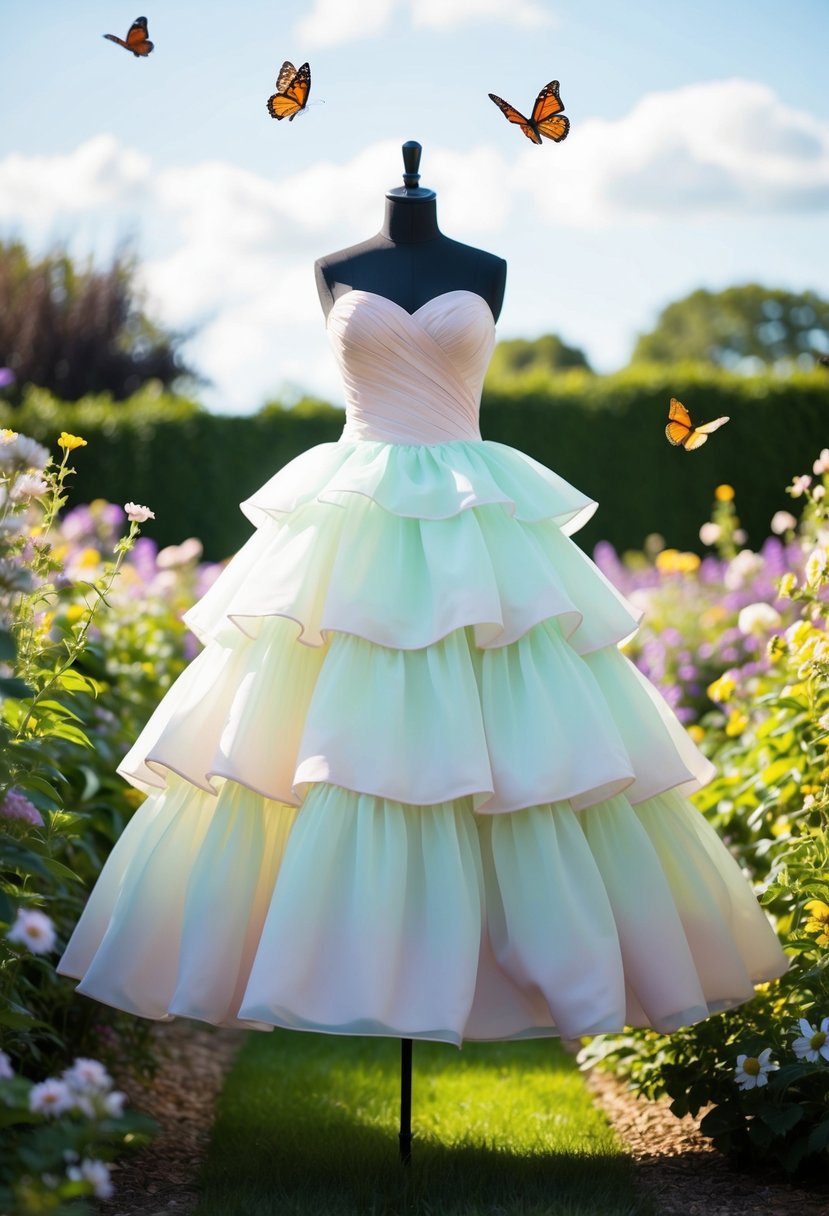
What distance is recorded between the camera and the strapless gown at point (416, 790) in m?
2.13

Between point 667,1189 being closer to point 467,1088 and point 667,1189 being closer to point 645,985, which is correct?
point 645,985

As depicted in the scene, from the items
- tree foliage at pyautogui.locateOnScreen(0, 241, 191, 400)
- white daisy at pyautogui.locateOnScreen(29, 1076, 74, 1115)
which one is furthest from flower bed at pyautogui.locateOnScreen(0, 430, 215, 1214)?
tree foliage at pyautogui.locateOnScreen(0, 241, 191, 400)

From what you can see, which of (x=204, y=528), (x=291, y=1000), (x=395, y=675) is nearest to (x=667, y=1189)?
(x=291, y=1000)

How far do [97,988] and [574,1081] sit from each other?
1568 millimetres

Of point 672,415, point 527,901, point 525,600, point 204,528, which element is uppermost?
point 204,528

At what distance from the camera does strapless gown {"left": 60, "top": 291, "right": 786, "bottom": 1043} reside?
2.13 m

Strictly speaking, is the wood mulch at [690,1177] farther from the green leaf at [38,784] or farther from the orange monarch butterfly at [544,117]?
the orange monarch butterfly at [544,117]

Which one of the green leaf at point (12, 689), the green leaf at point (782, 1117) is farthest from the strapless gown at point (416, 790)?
the green leaf at point (12, 689)

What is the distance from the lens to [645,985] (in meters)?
2.28

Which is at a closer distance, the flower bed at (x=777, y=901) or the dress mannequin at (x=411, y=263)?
the flower bed at (x=777, y=901)

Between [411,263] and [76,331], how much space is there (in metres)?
14.5

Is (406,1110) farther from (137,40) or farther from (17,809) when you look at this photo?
(137,40)

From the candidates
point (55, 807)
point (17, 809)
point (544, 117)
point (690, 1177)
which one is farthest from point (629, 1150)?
point (544, 117)

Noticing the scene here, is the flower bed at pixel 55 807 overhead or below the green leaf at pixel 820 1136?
overhead
